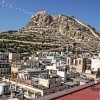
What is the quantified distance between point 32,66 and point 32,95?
1957 cm

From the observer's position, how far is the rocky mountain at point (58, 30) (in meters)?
114

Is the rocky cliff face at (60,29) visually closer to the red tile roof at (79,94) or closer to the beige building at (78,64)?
the beige building at (78,64)

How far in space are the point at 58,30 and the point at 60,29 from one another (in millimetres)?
1142

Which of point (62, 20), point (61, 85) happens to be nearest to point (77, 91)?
point (61, 85)

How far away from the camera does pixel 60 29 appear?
126125 mm

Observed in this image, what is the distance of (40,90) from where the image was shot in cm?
2642

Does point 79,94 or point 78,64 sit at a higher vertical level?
point 78,64

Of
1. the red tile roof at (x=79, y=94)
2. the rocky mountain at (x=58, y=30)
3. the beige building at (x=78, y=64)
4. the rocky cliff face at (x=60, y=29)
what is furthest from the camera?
the rocky cliff face at (x=60, y=29)

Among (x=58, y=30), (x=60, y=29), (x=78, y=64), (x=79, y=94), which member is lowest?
(x=79, y=94)

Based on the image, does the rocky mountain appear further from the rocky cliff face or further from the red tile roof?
the red tile roof

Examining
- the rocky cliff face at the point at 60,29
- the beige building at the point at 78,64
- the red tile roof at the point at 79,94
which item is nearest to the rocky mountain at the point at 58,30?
the rocky cliff face at the point at 60,29

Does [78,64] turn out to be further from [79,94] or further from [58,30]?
[58,30]

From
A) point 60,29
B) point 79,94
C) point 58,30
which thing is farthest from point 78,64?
point 60,29

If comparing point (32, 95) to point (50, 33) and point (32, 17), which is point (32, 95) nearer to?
point (50, 33)
